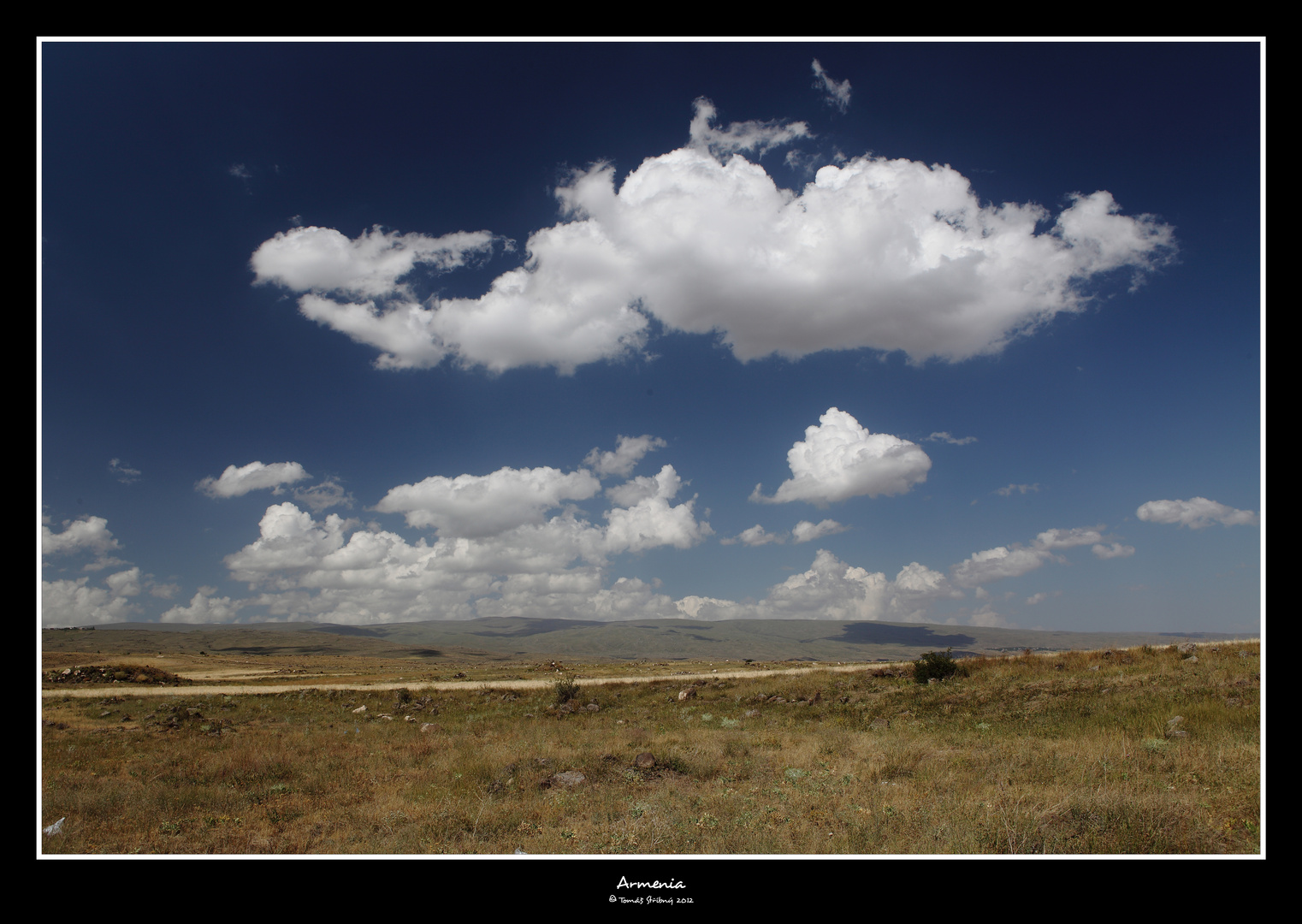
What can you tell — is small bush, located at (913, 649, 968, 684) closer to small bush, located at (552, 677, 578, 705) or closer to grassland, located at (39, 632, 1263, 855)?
grassland, located at (39, 632, 1263, 855)

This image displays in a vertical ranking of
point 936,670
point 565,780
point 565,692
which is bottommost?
point 565,692

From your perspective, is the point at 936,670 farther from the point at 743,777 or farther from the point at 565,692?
the point at 565,692

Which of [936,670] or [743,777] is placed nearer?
[743,777]

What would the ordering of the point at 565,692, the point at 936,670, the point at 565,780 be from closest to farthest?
the point at 565,780 → the point at 936,670 → the point at 565,692

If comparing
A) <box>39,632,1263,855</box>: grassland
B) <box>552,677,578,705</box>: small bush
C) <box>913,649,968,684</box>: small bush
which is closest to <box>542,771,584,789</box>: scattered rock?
<box>39,632,1263,855</box>: grassland

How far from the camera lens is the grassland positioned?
804 cm

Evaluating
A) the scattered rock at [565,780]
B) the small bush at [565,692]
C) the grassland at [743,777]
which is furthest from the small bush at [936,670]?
the scattered rock at [565,780]

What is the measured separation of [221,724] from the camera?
2584cm

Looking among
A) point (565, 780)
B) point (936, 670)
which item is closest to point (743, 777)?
point (565, 780)

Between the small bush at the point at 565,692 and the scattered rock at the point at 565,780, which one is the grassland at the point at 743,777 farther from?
the small bush at the point at 565,692

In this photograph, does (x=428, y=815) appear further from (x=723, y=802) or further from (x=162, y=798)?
(x=162, y=798)

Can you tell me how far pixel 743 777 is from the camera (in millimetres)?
12844
